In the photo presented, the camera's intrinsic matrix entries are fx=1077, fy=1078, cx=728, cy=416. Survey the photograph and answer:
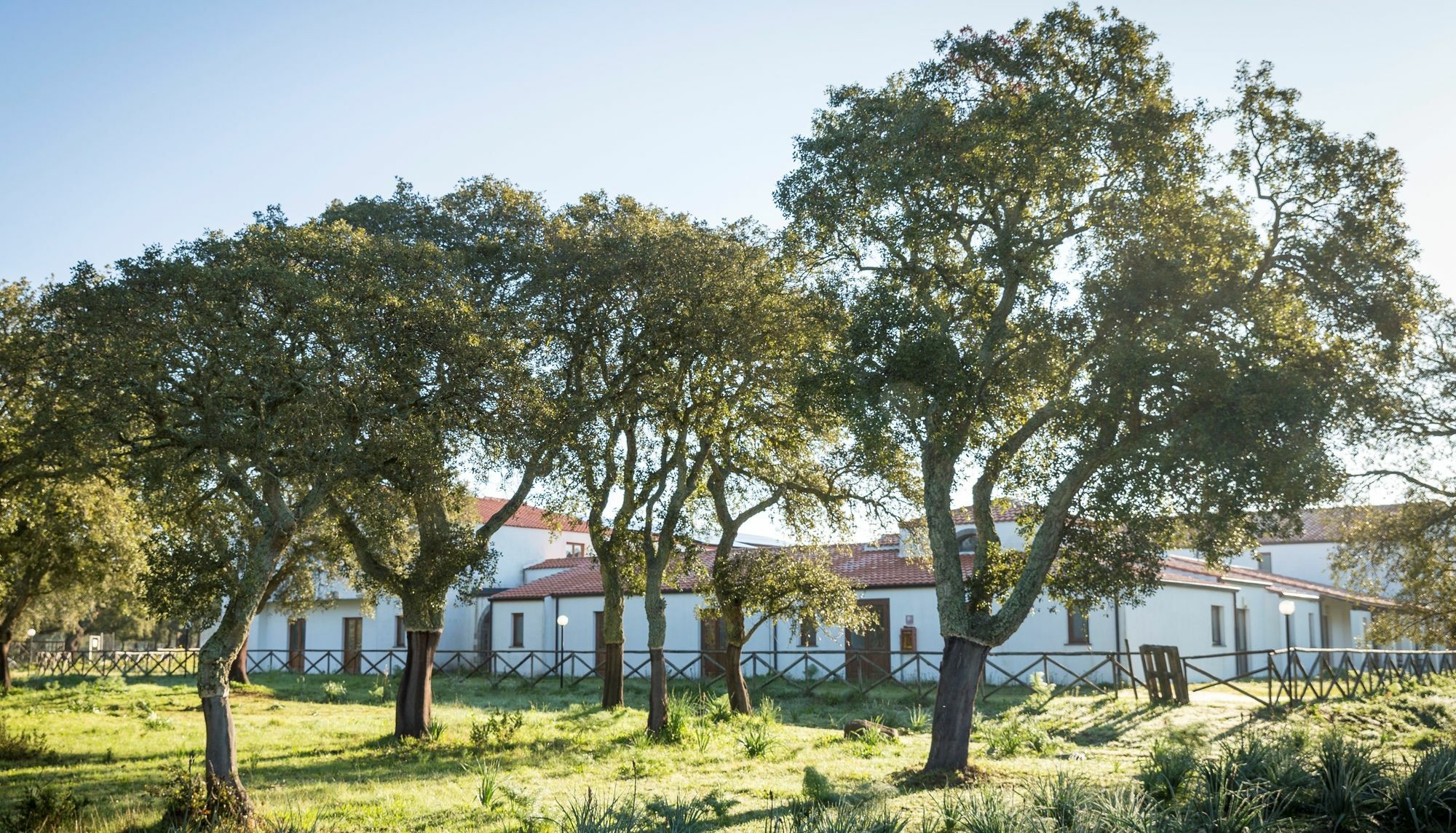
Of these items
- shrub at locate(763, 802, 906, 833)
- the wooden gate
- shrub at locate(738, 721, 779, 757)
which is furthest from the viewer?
the wooden gate

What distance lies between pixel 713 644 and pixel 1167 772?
22.7m

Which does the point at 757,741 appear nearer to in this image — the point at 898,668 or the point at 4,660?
the point at 898,668

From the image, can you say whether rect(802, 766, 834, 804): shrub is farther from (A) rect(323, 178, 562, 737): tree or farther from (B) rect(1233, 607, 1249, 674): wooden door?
(B) rect(1233, 607, 1249, 674): wooden door

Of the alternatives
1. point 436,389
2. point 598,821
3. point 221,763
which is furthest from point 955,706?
point 221,763

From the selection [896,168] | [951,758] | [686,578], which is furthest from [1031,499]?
[686,578]

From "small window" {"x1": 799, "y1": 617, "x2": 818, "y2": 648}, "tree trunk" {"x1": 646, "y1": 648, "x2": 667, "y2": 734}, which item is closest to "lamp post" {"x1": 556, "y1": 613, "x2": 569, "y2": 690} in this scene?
"small window" {"x1": 799, "y1": 617, "x2": 818, "y2": 648}

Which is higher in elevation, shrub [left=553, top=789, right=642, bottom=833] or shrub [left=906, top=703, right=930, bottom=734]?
shrub [left=553, top=789, right=642, bottom=833]

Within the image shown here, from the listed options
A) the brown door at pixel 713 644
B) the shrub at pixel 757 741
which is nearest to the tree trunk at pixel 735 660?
the shrub at pixel 757 741

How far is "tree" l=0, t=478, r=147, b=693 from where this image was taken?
1981cm

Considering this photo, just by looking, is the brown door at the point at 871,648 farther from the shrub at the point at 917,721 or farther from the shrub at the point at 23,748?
the shrub at the point at 23,748

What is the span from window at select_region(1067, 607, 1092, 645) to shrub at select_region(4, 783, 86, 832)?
21.8 meters

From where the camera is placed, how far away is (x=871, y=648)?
2938 cm

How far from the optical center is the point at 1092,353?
11992mm

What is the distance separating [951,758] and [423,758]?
24.1 feet
